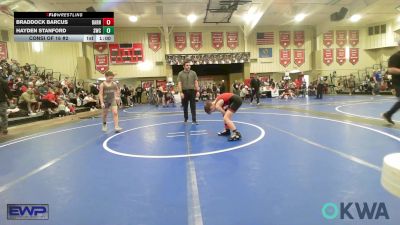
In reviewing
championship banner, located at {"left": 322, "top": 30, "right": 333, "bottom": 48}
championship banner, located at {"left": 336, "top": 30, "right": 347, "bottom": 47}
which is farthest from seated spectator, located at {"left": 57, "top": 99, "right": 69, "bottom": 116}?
championship banner, located at {"left": 336, "top": 30, "right": 347, "bottom": 47}

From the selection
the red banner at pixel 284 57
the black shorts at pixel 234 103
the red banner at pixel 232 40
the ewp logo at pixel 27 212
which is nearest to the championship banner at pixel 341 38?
the red banner at pixel 284 57

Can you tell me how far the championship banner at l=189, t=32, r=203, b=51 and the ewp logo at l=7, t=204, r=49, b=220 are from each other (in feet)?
69.1

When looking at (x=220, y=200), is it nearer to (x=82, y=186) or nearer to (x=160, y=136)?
(x=82, y=186)

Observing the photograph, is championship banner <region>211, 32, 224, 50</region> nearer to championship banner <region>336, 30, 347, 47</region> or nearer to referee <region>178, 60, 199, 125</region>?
championship banner <region>336, 30, 347, 47</region>

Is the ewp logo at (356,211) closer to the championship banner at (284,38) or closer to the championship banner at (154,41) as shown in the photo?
the championship banner at (154,41)

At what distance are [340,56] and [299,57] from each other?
4054 mm

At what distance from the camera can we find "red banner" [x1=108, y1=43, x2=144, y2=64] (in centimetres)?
2155

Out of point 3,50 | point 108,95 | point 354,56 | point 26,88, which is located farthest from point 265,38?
point 3,50

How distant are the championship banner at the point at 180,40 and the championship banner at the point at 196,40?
1.98 ft

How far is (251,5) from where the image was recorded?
1834 cm

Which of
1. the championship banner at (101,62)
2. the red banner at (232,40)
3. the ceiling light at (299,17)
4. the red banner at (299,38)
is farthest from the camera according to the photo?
the red banner at (299,38)

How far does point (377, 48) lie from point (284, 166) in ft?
88.2

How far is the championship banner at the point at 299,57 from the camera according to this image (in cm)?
2386

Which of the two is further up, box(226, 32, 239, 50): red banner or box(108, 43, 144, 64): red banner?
box(226, 32, 239, 50): red banner
